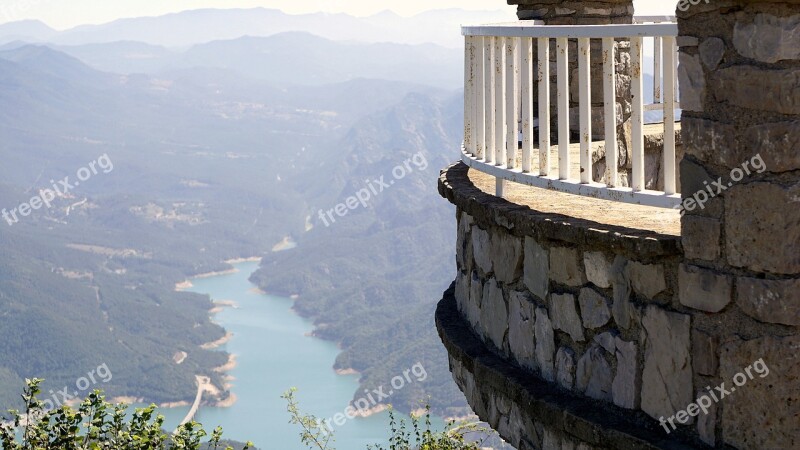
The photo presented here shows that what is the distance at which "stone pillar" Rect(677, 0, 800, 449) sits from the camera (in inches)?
122

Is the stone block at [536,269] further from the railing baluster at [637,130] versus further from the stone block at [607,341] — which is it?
the railing baluster at [637,130]

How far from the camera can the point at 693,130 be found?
3389 mm

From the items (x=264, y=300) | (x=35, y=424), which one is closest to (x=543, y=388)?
(x=35, y=424)

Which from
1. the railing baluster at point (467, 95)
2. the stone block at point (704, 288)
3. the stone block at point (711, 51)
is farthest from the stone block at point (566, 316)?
the railing baluster at point (467, 95)

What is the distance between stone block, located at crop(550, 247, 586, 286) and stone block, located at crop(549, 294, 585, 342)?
0.20 feet

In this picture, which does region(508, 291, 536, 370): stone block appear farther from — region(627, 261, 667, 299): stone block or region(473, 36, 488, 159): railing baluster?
region(473, 36, 488, 159): railing baluster

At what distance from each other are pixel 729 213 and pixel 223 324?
145880 millimetres

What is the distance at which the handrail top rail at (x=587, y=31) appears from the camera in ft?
11.7

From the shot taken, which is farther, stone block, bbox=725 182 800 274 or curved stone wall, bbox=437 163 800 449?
curved stone wall, bbox=437 163 800 449

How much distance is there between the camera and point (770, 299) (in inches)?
124

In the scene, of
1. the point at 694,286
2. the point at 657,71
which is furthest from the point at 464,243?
the point at 657,71

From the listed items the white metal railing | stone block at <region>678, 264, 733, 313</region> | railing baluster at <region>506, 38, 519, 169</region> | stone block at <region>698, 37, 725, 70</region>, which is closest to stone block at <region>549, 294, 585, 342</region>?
the white metal railing

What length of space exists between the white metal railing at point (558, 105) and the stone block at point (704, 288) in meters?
0.28

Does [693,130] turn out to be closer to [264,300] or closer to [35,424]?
[35,424]
